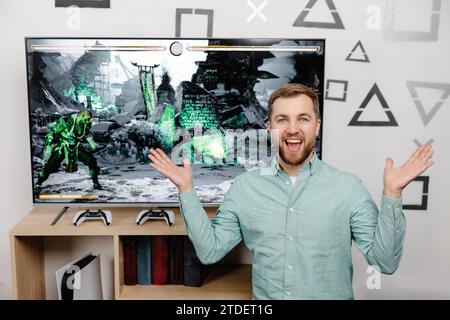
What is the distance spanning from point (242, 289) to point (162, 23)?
131 cm

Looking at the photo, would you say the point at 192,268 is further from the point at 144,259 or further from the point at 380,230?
the point at 380,230

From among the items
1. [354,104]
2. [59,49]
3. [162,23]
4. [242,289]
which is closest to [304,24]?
[354,104]

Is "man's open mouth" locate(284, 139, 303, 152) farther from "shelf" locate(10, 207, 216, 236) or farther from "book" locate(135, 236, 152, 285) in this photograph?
"book" locate(135, 236, 152, 285)

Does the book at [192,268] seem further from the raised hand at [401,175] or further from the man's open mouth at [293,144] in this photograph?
the raised hand at [401,175]

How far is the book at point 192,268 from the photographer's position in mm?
2180

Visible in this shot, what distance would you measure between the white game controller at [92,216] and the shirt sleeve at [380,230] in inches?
41.4

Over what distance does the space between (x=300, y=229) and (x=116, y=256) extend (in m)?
0.88

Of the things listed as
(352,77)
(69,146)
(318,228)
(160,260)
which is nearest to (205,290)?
(160,260)

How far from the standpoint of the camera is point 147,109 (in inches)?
85.0

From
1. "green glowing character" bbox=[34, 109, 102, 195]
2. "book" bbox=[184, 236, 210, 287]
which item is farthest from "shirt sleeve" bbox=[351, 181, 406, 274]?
"green glowing character" bbox=[34, 109, 102, 195]

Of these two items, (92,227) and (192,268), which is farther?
(192,268)

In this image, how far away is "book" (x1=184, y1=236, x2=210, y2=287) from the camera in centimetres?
218

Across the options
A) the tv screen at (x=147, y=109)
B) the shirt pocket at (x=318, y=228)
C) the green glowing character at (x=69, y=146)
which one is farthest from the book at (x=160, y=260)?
the shirt pocket at (x=318, y=228)

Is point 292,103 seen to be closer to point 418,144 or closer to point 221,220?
point 221,220
